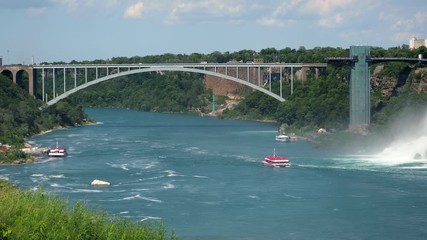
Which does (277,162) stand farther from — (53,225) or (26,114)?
(53,225)

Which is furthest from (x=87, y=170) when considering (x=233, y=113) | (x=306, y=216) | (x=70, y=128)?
(x=233, y=113)

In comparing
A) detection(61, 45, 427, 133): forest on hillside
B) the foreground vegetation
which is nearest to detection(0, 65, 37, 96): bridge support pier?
detection(61, 45, 427, 133): forest on hillside

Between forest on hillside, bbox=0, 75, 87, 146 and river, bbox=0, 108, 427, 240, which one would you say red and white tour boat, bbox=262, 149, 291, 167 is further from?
forest on hillside, bbox=0, 75, 87, 146

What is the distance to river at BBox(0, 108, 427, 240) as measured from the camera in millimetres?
18734

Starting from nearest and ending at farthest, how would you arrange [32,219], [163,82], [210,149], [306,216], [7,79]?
1. [32,219]
2. [306,216]
3. [210,149]
4. [7,79]
5. [163,82]

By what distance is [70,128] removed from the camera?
44.8 m

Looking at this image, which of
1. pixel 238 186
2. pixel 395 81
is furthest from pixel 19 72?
pixel 238 186

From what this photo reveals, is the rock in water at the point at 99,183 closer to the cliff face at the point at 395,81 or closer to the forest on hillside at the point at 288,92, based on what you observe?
the forest on hillside at the point at 288,92

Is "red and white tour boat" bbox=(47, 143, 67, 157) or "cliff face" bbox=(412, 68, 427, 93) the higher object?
"cliff face" bbox=(412, 68, 427, 93)

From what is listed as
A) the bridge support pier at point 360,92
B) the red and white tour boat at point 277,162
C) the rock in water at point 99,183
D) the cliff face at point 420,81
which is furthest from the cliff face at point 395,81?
the rock in water at point 99,183

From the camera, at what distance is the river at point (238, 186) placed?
18.7m

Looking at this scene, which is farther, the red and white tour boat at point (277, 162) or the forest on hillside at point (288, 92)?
the forest on hillside at point (288, 92)

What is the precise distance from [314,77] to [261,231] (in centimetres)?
3057

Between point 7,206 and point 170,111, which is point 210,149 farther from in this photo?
point 170,111
